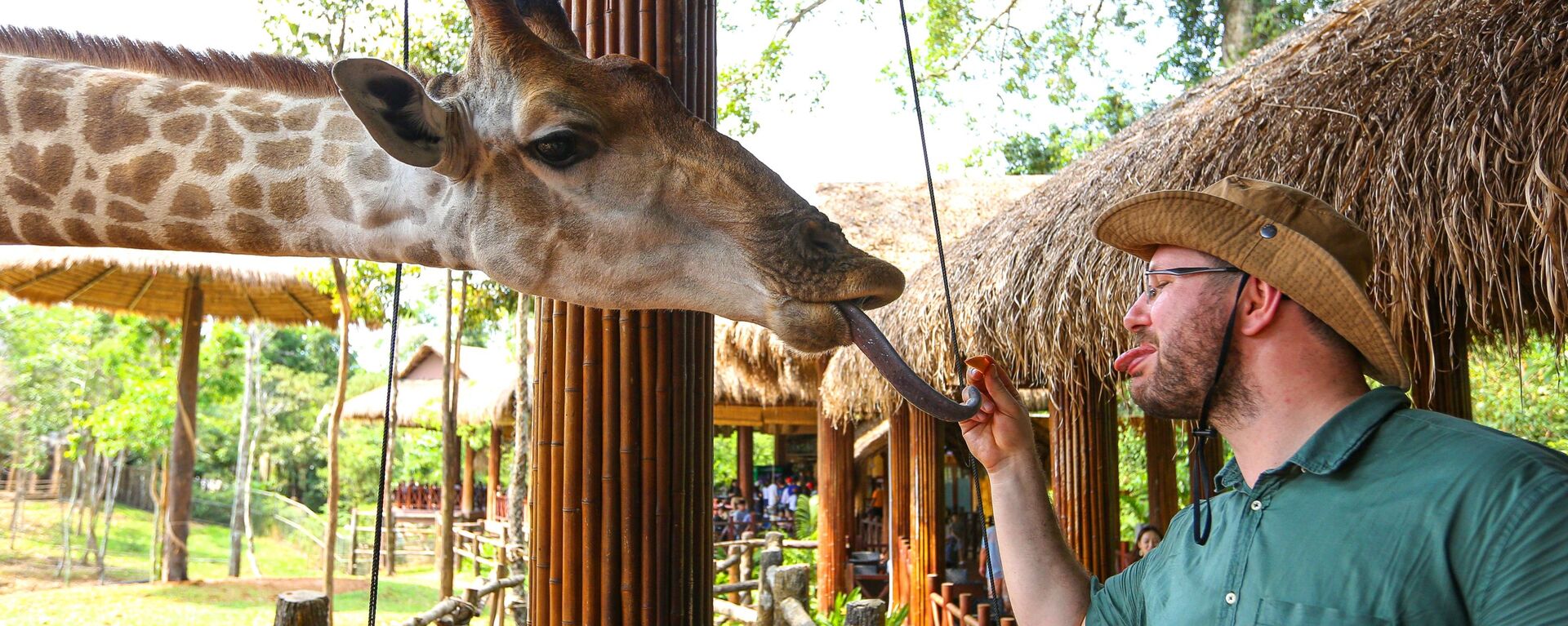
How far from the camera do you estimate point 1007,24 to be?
44.1 ft

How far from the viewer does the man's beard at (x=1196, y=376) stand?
163 cm

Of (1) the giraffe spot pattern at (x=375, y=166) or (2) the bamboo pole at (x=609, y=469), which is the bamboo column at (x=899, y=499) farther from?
(1) the giraffe spot pattern at (x=375, y=166)

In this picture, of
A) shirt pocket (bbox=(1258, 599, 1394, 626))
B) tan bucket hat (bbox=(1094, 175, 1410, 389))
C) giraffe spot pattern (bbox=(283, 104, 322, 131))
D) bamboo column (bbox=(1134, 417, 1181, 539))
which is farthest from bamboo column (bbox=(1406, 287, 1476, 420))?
bamboo column (bbox=(1134, 417, 1181, 539))

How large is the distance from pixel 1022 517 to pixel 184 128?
6.29 ft

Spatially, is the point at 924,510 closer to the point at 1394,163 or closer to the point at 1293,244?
the point at 1394,163

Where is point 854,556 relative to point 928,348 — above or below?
below

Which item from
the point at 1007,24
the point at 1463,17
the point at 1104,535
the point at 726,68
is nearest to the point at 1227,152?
the point at 1463,17

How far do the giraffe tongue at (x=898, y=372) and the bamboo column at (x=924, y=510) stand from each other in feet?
23.5

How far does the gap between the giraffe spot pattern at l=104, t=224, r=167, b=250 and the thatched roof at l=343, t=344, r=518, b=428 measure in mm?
11430

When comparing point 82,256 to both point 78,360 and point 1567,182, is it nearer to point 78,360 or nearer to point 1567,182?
point 1567,182

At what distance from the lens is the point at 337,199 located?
85.7 inches

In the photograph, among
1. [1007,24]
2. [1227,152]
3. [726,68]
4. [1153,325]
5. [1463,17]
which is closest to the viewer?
[1153,325]

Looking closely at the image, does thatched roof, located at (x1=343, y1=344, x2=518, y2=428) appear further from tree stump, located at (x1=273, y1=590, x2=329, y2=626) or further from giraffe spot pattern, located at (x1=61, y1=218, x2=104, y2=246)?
giraffe spot pattern, located at (x1=61, y1=218, x2=104, y2=246)

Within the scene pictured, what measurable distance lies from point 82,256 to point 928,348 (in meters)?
6.65
